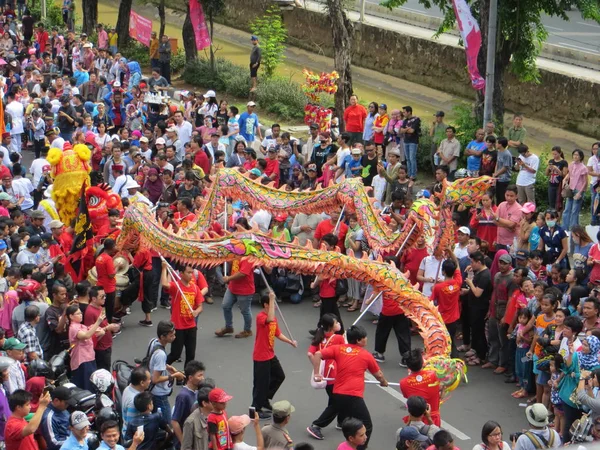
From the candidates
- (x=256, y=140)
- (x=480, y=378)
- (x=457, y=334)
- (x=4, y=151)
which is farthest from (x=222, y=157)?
(x=480, y=378)

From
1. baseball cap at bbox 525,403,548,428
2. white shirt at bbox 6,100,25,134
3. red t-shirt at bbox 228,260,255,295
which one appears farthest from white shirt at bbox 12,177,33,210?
baseball cap at bbox 525,403,548,428

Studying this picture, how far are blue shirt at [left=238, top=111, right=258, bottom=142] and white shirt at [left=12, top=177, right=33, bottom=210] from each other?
15.6 feet

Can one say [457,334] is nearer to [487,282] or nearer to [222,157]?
[487,282]

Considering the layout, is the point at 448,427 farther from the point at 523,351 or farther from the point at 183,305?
the point at 183,305

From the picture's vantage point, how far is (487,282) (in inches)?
492

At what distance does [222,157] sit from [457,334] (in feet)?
18.7

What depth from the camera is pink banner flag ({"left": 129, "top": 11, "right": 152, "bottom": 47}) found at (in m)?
27.9

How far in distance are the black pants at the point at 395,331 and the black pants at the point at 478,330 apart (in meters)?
0.83

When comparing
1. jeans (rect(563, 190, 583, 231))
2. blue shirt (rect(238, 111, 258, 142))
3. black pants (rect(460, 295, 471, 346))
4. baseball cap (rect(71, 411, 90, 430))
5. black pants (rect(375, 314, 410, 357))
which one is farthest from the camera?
blue shirt (rect(238, 111, 258, 142))

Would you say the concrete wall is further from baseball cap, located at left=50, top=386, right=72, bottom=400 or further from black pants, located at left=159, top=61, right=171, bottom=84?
baseball cap, located at left=50, top=386, right=72, bottom=400

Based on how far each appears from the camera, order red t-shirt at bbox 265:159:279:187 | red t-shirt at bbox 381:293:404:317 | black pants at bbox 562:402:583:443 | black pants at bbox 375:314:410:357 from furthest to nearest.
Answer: red t-shirt at bbox 265:159:279:187
black pants at bbox 375:314:410:357
red t-shirt at bbox 381:293:404:317
black pants at bbox 562:402:583:443

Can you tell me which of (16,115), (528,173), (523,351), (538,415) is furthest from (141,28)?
(538,415)

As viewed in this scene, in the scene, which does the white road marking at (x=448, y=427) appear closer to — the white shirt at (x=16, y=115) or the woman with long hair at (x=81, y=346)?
the woman with long hair at (x=81, y=346)

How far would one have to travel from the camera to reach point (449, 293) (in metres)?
12.2
